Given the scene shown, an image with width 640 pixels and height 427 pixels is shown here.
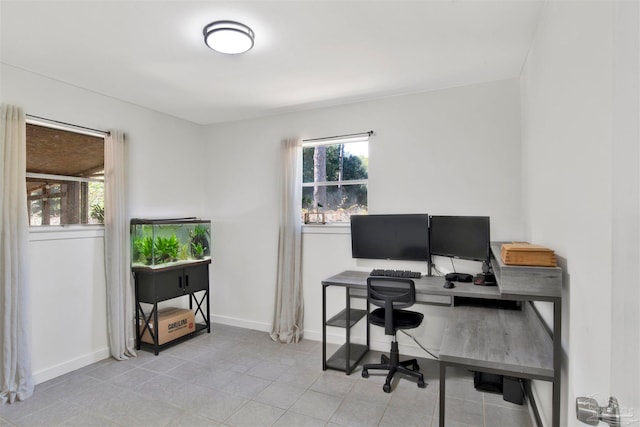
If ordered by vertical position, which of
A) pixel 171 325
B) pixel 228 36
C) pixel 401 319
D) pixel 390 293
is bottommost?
pixel 171 325

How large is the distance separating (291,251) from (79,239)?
2.10m

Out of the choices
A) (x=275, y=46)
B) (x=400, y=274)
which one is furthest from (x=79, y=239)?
(x=400, y=274)

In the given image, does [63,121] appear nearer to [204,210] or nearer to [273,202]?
[204,210]

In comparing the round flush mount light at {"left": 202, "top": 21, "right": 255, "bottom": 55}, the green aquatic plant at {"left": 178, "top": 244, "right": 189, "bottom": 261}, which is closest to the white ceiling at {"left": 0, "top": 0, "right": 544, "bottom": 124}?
the round flush mount light at {"left": 202, "top": 21, "right": 255, "bottom": 55}

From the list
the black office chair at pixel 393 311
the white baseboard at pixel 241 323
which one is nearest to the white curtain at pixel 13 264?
the white baseboard at pixel 241 323

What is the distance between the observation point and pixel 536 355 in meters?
1.77

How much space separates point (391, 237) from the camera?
3379 mm

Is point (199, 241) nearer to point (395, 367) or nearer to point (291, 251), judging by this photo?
point (291, 251)

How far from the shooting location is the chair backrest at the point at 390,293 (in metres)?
2.72

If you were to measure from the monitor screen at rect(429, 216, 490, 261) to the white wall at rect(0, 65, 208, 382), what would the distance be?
3.13 metres

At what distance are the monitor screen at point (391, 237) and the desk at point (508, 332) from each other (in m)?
0.47

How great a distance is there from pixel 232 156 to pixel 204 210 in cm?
86

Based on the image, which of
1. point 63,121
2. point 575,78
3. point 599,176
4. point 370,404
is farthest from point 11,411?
point 575,78

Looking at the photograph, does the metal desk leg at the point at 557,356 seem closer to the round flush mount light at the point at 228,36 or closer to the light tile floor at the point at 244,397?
the light tile floor at the point at 244,397
